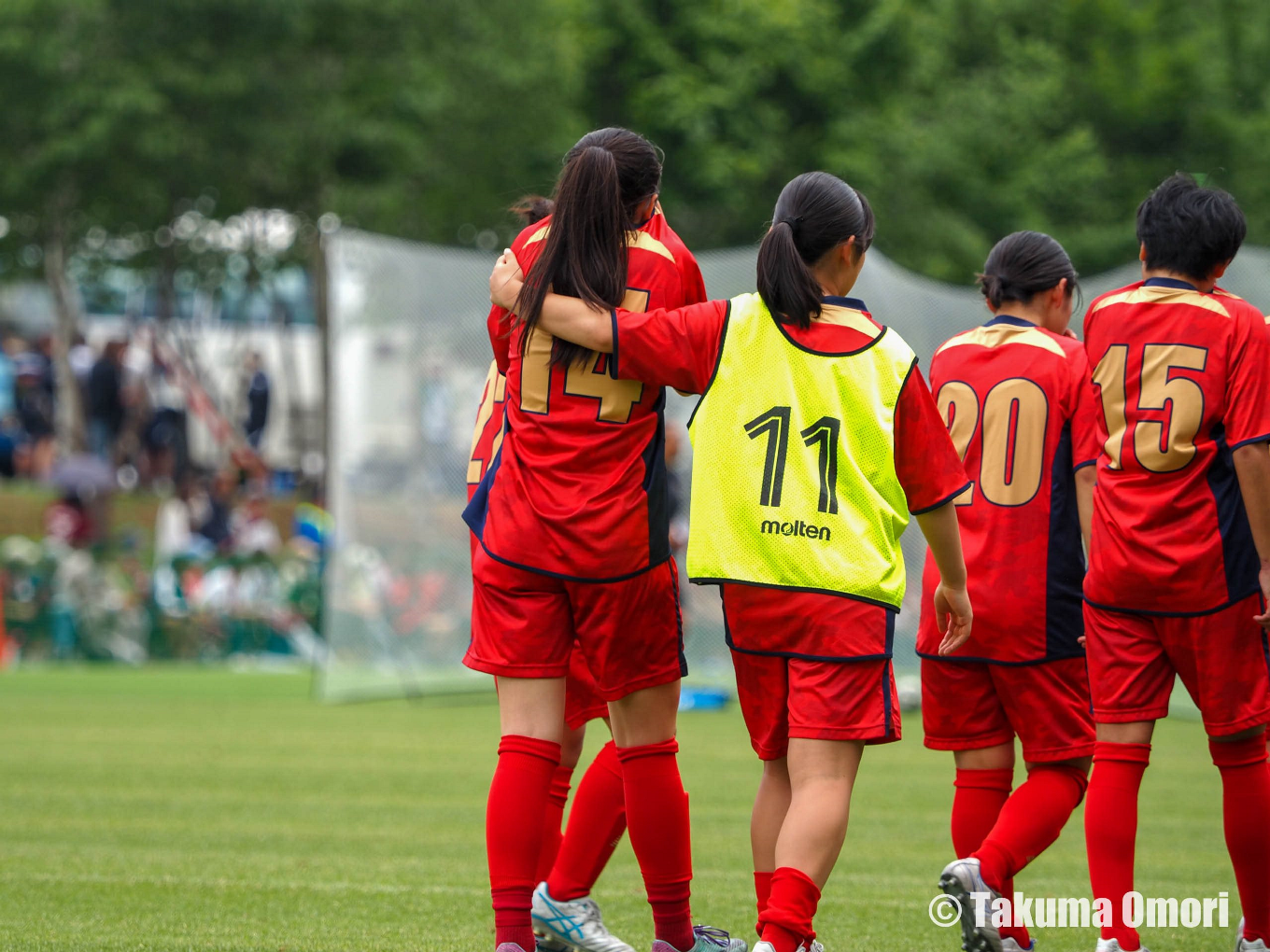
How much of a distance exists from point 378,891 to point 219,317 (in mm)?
25756

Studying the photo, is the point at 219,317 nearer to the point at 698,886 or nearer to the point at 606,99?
the point at 606,99

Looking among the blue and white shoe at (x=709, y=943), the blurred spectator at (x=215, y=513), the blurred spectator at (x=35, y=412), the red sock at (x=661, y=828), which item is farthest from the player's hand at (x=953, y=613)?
the blurred spectator at (x=35, y=412)

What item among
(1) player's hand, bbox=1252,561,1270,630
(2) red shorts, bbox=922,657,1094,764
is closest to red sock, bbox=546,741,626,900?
(2) red shorts, bbox=922,657,1094,764

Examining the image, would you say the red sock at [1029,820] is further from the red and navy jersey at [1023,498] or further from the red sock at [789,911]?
the red sock at [789,911]

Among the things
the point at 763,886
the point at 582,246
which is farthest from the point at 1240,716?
the point at 582,246

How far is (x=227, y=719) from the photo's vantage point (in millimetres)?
12211

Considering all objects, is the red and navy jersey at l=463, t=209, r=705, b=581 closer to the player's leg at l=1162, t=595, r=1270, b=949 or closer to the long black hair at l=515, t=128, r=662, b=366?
the long black hair at l=515, t=128, r=662, b=366

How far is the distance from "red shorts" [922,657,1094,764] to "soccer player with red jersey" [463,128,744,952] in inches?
36.8

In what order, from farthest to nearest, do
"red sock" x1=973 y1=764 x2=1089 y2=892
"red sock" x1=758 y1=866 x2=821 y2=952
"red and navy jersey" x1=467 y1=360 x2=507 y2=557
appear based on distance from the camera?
"red and navy jersey" x1=467 y1=360 x2=507 y2=557 < "red sock" x1=973 y1=764 x2=1089 y2=892 < "red sock" x1=758 y1=866 x2=821 y2=952

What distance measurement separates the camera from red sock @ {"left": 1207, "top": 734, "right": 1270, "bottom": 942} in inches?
177

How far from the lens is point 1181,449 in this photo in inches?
173

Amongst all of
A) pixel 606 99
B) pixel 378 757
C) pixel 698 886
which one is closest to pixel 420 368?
pixel 378 757

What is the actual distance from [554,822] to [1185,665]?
6.05 feet

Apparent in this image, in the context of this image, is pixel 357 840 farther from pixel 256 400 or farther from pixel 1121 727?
pixel 256 400
